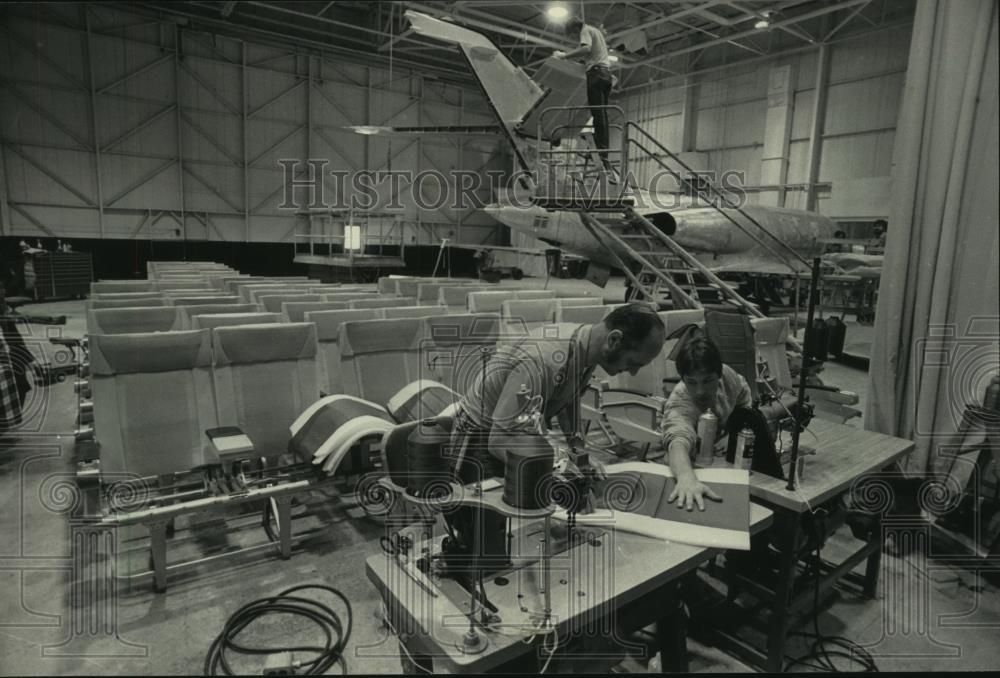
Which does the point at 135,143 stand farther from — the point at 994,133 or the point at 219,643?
the point at 994,133

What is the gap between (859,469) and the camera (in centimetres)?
202

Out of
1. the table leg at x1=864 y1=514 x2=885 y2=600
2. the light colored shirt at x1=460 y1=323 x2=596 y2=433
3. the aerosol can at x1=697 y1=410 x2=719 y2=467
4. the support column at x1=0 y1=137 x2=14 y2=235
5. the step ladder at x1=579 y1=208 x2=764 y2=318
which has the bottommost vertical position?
the table leg at x1=864 y1=514 x2=885 y2=600

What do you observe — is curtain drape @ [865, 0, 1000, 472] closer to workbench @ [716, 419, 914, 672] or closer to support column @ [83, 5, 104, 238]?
workbench @ [716, 419, 914, 672]

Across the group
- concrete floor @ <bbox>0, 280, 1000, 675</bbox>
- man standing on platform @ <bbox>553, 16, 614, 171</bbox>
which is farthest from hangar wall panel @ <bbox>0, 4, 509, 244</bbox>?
concrete floor @ <bbox>0, 280, 1000, 675</bbox>

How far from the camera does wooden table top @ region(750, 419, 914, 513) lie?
1778mm

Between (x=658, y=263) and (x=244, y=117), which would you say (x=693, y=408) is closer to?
(x=658, y=263)

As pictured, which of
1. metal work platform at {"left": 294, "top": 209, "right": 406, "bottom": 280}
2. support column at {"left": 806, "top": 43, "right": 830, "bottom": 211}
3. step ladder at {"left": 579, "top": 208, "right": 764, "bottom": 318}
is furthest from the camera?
metal work platform at {"left": 294, "top": 209, "right": 406, "bottom": 280}

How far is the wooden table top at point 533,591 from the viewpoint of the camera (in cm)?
102

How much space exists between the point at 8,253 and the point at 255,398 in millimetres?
12610

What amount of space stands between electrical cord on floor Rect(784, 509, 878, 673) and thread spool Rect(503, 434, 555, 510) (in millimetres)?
1504

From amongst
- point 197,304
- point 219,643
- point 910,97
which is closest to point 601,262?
point 197,304

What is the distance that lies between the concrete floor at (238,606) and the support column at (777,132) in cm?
1243

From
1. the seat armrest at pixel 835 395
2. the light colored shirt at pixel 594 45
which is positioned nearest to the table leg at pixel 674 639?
the seat armrest at pixel 835 395

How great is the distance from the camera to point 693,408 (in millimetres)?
1968
